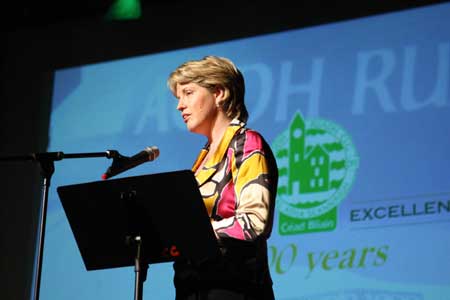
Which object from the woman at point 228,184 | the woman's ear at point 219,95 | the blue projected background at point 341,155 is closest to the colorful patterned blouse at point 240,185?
the woman at point 228,184

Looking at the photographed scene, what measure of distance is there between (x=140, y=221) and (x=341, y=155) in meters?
1.95

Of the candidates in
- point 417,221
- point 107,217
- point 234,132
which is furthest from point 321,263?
point 107,217

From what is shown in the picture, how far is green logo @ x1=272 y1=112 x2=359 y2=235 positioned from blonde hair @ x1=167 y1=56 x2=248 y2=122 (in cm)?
144

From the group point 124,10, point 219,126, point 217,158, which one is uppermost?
point 124,10

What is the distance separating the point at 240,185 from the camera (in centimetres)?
241

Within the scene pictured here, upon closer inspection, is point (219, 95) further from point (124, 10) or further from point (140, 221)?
point (124, 10)

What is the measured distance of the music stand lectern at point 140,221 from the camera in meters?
2.21

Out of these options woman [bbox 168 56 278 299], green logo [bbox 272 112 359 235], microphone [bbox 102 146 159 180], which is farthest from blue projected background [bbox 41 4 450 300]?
microphone [bbox 102 146 159 180]

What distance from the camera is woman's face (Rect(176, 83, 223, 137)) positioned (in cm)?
265

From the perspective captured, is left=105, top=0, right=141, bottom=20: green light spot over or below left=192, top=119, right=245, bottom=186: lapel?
over

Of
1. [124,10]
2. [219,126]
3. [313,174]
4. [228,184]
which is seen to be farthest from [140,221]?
[124,10]

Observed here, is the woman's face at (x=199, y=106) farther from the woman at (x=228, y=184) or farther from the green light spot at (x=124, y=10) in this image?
the green light spot at (x=124, y=10)

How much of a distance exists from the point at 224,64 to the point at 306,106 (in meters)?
1.63

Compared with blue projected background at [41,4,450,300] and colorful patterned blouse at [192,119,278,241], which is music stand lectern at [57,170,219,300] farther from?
blue projected background at [41,4,450,300]
